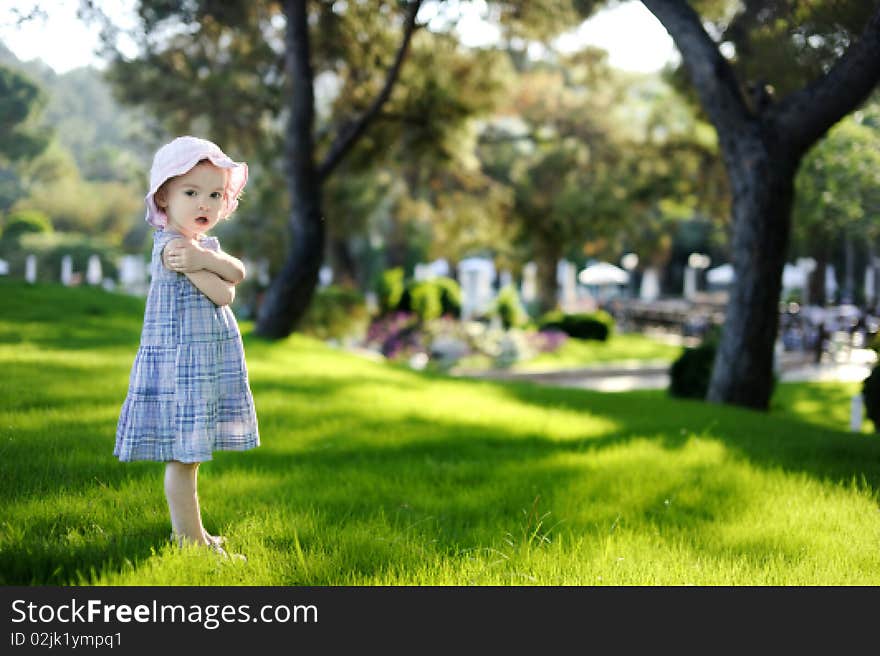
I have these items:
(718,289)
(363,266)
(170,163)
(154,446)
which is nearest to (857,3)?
(170,163)

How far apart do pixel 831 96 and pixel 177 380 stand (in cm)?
752

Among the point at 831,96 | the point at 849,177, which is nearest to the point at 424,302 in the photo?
the point at 849,177

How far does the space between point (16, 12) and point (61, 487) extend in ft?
21.4

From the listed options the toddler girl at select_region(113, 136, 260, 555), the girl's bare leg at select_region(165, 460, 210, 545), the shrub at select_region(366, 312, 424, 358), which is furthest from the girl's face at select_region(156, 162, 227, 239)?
the shrub at select_region(366, 312, 424, 358)

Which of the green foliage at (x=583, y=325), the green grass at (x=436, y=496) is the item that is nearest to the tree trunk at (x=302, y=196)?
the green grass at (x=436, y=496)

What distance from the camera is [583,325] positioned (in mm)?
25500

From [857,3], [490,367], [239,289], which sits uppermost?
[857,3]

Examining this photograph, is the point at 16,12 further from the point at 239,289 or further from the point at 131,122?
the point at 239,289

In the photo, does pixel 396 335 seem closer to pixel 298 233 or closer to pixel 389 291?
pixel 389 291

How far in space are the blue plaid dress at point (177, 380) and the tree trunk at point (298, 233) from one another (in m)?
11.4

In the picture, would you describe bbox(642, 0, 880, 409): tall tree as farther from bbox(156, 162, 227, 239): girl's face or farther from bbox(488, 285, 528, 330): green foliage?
bbox(488, 285, 528, 330): green foliage

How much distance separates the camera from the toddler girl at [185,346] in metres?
3.05
